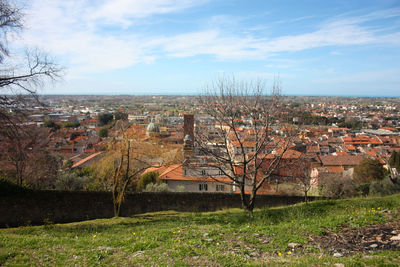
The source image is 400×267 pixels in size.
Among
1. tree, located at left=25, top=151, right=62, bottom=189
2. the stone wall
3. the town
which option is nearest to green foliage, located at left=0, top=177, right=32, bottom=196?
the stone wall

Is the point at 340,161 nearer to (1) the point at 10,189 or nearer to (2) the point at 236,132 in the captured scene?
(2) the point at 236,132

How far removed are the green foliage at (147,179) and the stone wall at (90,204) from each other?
6373 millimetres

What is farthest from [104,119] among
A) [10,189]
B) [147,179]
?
[10,189]

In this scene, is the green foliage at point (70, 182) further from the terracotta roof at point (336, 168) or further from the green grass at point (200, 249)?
the terracotta roof at point (336, 168)

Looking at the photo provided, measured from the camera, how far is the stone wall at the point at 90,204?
1140 centimetres

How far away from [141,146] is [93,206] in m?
3.77

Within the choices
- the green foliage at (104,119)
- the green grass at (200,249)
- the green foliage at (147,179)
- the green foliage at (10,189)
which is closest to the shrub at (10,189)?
the green foliage at (10,189)

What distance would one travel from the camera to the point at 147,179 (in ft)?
67.8

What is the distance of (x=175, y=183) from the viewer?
70.4 feet

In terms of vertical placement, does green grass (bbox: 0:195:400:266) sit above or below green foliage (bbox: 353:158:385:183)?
above

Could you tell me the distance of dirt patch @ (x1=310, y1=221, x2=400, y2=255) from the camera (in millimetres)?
4848

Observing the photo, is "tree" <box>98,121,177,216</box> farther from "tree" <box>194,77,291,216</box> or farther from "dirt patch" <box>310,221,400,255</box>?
"dirt patch" <box>310,221,400,255</box>

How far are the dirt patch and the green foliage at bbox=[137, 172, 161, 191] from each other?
16.1 meters

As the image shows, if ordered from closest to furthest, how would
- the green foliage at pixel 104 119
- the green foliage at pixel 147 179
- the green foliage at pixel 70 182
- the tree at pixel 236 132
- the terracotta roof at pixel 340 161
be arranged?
the tree at pixel 236 132 → the green foliage at pixel 70 182 → the green foliage at pixel 147 179 → the terracotta roof at pixel 340 161 → the green foliage at pixel 104 119
